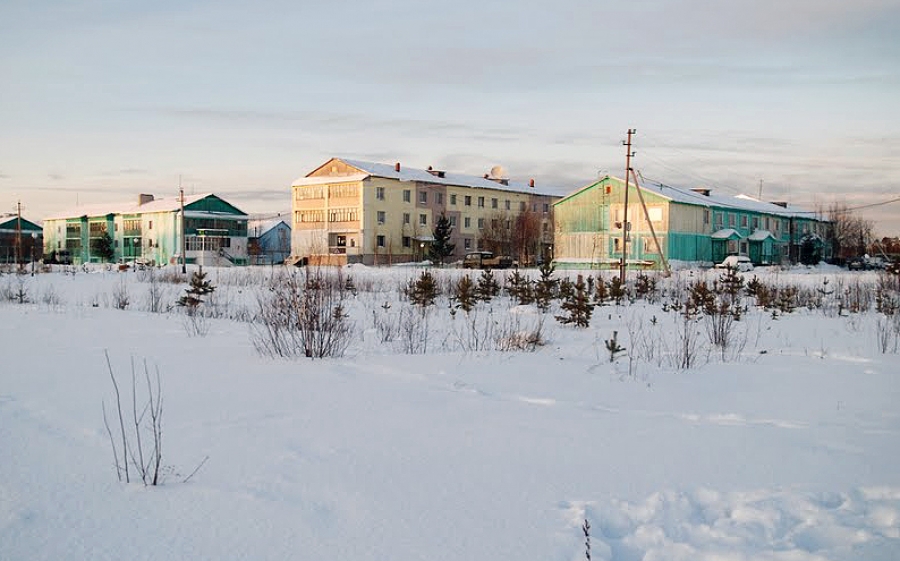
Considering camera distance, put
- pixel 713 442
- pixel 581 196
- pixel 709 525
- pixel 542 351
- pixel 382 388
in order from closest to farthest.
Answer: pixel 709 525 → pixel 713 442 → pixel 382 388 → pixel 542 351 → pixel 581 196

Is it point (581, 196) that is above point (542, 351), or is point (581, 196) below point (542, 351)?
above

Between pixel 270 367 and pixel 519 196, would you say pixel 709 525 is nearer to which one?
pixel 270 367

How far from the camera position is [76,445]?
4562 millimetres

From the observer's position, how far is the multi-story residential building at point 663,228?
4759 cm

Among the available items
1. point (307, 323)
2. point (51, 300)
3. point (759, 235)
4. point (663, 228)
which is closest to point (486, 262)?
point (663, 228)

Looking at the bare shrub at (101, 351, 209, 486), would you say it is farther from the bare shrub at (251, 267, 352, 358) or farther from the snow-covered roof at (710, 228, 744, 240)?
the snow-covered roof at (710, 228, 744, 240)

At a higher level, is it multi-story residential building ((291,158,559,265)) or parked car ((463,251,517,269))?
multi-story residential building ((291,158,559,265))

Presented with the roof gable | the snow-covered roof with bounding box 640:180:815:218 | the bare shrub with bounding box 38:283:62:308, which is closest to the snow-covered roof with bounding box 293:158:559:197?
the snow-covered roof with bounding box 640:180:815:218

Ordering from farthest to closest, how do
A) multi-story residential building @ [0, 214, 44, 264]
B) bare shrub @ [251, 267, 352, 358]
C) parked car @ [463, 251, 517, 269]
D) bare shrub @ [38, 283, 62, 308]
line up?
multi-story residential building @ [0, 214, 44, 264]
parked car @ [463, 251, 517, 269]
bare shrub @ [38, 283, 62, 308]
bare shrub @ [251, 267, 352, 358]

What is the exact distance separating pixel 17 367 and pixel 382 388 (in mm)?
4132

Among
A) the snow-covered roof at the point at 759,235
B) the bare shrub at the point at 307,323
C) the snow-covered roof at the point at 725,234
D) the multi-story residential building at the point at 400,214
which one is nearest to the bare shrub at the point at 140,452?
the bare shrub at the point at 307,323

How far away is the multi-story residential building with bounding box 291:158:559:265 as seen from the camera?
5806 centimetres

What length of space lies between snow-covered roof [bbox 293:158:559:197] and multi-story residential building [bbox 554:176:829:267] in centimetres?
1392

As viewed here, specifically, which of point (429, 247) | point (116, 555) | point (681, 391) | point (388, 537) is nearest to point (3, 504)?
point (116, 555)
